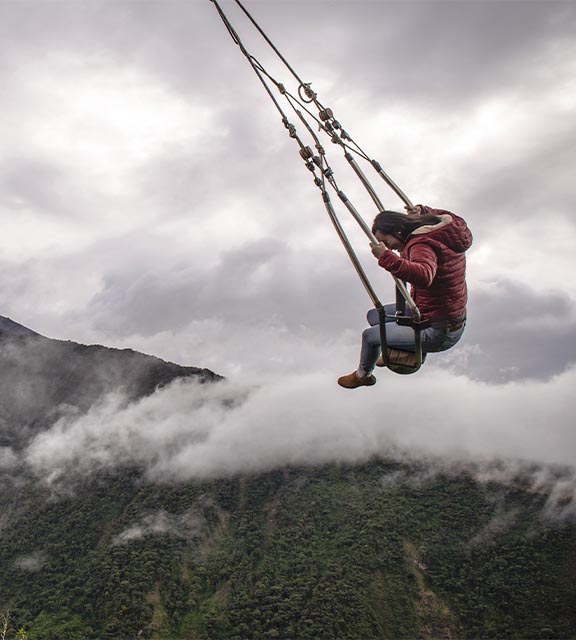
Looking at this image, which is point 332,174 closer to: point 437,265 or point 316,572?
point 437,265

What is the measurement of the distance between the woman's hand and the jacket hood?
339mm

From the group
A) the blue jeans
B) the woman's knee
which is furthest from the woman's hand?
the woman's knee

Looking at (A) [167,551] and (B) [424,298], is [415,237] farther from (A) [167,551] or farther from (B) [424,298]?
(A) [167,551]

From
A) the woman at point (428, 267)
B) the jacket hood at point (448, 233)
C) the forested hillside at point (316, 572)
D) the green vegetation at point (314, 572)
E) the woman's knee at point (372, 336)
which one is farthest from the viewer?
the green vegetation at point (314, 572)

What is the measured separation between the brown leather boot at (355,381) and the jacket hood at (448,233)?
1876 mm

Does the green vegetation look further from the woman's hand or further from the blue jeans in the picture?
the woman's hand

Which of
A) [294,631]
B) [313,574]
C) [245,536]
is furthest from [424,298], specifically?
[245,536]

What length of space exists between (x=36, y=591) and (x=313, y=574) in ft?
267

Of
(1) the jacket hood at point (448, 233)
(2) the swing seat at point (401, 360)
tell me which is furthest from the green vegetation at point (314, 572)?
(1) the jacket hood at point (448, 233)

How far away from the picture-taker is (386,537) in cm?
17062

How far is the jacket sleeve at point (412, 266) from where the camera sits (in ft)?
14.6

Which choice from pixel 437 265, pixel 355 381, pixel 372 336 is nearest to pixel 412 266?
pixel 437 265

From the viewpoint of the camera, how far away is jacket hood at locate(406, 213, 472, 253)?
16.0 feet

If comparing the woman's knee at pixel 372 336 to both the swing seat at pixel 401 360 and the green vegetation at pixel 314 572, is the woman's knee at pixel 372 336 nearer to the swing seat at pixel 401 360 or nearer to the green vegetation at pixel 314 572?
the swing seat at pixel 401 360
